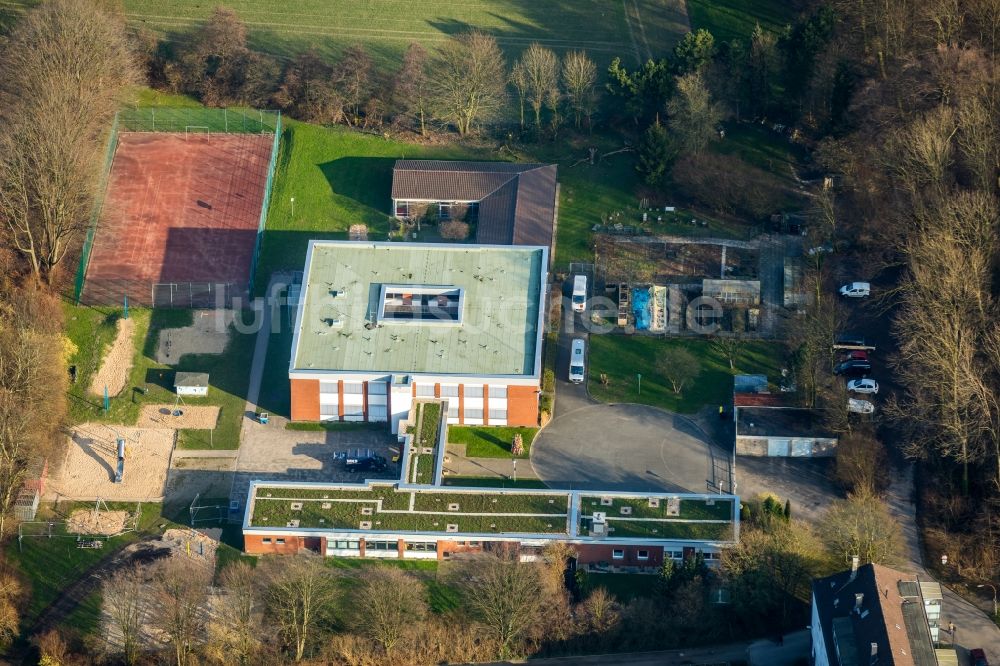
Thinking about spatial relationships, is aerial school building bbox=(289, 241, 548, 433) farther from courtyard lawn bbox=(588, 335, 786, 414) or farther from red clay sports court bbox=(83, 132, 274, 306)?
red clay sports court bbox=(83, 132, 274, 306)

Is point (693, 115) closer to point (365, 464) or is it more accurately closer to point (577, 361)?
point (577, 361)

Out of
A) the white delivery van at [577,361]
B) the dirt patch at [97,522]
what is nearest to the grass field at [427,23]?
the white delivery van at [577,361]

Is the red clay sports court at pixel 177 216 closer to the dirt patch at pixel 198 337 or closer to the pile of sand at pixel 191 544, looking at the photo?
the dirt patch at pixel 198 337

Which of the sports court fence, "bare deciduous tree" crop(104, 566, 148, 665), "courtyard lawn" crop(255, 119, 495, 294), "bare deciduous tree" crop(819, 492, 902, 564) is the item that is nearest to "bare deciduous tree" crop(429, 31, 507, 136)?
"courtyard lawn" crop(255, 119, 495, 294)

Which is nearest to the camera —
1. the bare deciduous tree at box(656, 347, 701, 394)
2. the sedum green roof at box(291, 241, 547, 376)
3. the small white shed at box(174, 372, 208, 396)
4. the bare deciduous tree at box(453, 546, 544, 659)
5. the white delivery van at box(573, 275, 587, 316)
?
the bare deciduous tree at box(453, 546, 544, 659)

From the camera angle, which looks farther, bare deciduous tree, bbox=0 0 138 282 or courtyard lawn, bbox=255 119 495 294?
courtyard lawn, bbox=255 119 495 294

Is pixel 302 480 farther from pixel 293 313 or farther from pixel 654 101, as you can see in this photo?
pixel 654 101

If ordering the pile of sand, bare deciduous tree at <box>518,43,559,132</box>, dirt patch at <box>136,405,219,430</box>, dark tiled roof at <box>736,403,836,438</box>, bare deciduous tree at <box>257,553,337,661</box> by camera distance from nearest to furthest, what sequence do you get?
bare deciduous tree at <box>257,553,337,661</box> → the pile of sand → dark tiled roof at <box>736,403,836,438</box> → dirt patch at <box>136,405,219,430</box> → bare deciduous tree at <box>518,43,559,132</box>

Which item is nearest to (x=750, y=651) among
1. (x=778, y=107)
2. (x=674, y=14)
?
(x=778, y=107)

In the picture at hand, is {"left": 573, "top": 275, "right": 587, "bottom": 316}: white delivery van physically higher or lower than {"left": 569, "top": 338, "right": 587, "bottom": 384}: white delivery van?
higher
